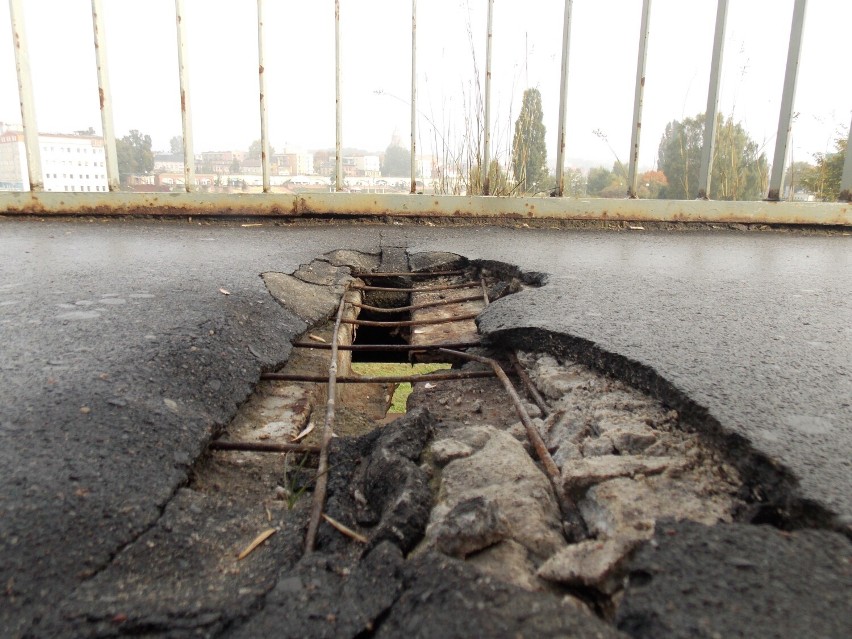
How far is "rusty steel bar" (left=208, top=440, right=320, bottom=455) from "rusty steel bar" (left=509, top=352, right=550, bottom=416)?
1.70ft

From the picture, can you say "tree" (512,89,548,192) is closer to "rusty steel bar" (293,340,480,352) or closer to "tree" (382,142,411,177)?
"tree" (382,142,411,177)

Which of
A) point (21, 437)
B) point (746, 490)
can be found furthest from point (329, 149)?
point (746, 490)

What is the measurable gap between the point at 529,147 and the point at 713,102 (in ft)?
4.36

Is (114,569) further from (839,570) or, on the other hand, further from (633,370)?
(633,370)

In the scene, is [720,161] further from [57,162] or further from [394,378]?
[57,162]

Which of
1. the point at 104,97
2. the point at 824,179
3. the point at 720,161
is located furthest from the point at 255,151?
the point at 824,179

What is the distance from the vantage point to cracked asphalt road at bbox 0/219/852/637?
0.91m

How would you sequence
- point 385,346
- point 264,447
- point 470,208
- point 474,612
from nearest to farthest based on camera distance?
point 474,612, point 264,447, point 385,346, point 470,208

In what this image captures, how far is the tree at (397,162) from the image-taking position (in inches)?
189

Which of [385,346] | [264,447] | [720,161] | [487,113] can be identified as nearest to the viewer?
[264,447]

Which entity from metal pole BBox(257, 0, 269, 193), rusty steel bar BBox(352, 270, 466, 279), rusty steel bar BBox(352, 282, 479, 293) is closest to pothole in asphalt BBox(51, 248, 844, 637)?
rusty steel bar BBox(352, 282, 479, 293)

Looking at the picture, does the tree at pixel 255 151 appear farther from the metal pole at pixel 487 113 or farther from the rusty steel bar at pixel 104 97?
the metal pole at pixel 487 113

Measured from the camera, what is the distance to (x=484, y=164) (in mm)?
4750

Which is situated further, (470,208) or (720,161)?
(720,161)
